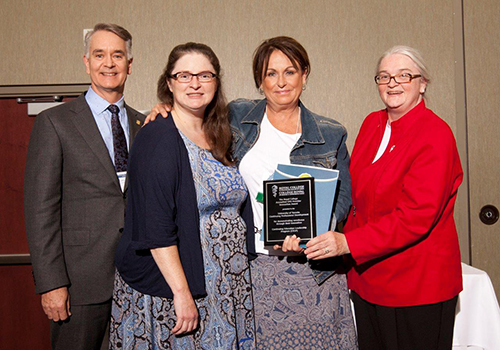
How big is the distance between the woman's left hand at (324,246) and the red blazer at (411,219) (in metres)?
0.06

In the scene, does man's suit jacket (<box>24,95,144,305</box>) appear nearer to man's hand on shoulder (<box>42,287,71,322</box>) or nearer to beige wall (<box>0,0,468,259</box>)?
man's hand on shoulder (<box>42,287,71,322</box>)

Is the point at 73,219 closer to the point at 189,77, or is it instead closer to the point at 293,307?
the point at 189,77

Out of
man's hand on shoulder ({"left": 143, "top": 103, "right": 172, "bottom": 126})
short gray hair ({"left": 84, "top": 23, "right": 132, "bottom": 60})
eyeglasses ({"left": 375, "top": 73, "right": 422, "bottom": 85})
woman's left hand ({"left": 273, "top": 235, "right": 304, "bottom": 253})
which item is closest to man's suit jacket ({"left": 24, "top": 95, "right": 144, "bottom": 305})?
man's hand on shoulder ({"left": 143, "top": 103, "right": 172, "bottom": 126})

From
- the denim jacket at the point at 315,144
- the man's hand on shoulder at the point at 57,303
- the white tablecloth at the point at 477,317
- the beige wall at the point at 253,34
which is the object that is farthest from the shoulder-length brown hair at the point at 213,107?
→ the beige wall at the point at 253,34

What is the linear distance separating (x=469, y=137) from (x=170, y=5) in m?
2.61

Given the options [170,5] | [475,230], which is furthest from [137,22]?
[475,230]

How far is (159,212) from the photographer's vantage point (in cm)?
153

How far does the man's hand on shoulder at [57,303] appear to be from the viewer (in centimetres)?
178

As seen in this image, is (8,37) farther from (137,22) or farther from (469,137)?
(469,137)

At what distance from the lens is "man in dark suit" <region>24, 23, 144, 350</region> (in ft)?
5.86

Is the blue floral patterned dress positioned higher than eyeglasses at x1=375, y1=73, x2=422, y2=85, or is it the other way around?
eyeglasses at x1=375, y1=73, x2=422, y2=85

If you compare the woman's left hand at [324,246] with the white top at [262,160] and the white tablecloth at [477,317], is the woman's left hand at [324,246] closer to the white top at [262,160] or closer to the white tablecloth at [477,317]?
the white top at [262,160]

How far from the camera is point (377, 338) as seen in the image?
198cm

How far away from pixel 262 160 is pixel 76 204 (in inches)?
33.2
